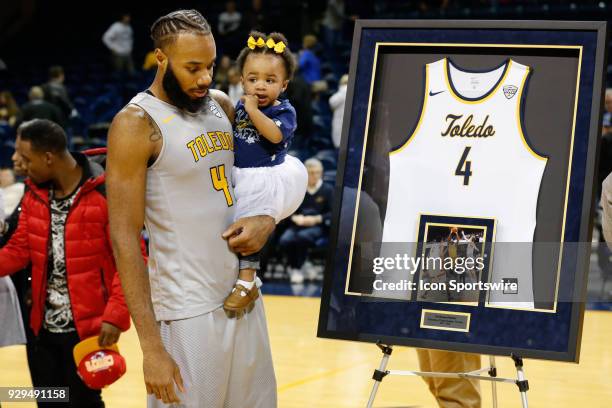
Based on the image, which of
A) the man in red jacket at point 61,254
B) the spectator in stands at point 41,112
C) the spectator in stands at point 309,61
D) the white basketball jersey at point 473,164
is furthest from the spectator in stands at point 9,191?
the white basketball jersey at point 473,164

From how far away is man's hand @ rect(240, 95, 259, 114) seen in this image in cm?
306

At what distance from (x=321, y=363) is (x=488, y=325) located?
342 cm

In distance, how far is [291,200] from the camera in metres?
3.09

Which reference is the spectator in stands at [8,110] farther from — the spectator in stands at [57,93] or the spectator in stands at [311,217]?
the spectator in stands at [311,217]

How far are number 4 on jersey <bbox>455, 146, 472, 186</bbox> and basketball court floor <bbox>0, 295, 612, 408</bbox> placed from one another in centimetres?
242

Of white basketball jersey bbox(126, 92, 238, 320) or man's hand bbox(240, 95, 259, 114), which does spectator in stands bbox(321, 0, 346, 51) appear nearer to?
man's hand bbox(240, 95, 259, 114)

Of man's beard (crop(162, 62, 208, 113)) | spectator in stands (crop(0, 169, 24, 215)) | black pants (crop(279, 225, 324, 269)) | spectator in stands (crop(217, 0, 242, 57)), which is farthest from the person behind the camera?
spectator in stands (crop(217, 0, 242, 57))

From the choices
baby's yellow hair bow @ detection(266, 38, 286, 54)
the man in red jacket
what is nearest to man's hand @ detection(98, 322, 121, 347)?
the man in red jacket

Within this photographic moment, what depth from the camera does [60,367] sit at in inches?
154

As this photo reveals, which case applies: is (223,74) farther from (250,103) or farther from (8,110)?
(250,103)

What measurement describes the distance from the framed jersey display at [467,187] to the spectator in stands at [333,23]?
1089cm

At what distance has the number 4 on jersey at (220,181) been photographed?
2.81m

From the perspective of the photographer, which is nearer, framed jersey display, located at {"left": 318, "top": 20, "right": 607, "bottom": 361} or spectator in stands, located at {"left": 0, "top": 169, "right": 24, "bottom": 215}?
framed jersey display, located at {"left": 318, "top": 20, "right": 607, "bottom": 361}

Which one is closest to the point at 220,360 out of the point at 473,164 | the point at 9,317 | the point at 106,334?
the point at 106,334
